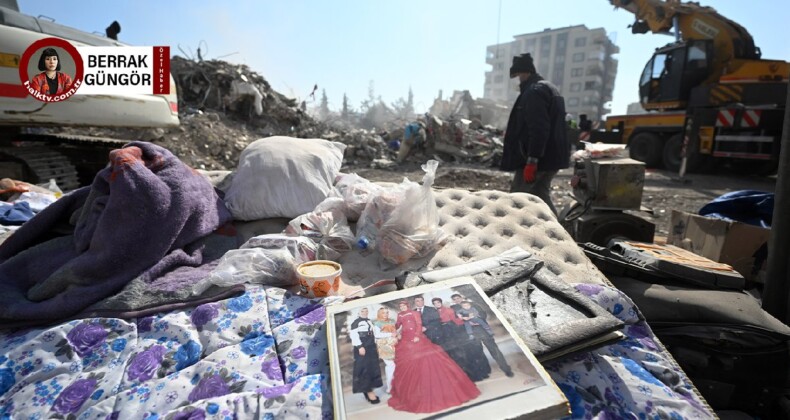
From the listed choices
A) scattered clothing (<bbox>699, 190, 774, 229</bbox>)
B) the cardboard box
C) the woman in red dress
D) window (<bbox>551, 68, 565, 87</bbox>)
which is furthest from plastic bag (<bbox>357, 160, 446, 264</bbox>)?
window (<bbox>551, 68, 565, 87</bbox>)

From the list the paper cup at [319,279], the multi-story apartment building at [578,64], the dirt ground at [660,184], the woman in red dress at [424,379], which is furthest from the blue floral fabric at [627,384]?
the multi-story apartment building at [578,64]

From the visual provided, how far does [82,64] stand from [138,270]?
12.5ft

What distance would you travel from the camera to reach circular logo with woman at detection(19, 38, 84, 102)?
11.4 feet

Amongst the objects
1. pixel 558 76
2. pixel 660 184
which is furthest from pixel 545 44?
pixel 660 184

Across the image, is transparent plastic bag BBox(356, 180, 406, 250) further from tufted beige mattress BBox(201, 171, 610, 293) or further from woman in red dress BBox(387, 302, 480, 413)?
woman in red dress BBox(387, 302, 480, 413)

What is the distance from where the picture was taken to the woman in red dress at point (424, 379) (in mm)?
995

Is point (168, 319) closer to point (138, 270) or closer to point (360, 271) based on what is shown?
point (138, 270)

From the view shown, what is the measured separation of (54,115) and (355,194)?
350cm

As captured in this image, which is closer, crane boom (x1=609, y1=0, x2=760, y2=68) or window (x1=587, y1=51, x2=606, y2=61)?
crane boom (x1=609, y1=0, x2=760, y2=68)

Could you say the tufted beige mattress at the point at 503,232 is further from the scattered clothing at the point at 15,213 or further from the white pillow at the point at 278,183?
the scattered clothing at the point at 15,213

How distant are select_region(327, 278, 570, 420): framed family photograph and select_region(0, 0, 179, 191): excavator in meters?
4.04

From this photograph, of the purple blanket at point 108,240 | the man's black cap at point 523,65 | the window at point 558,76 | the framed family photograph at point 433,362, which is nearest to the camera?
the framed family photograph at point 433,362

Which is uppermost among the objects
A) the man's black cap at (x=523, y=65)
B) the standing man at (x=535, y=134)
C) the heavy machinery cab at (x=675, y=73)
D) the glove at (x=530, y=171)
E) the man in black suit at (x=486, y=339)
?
the heavy machinery cab at (x=675, y=73)

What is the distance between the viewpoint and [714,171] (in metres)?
8.24
